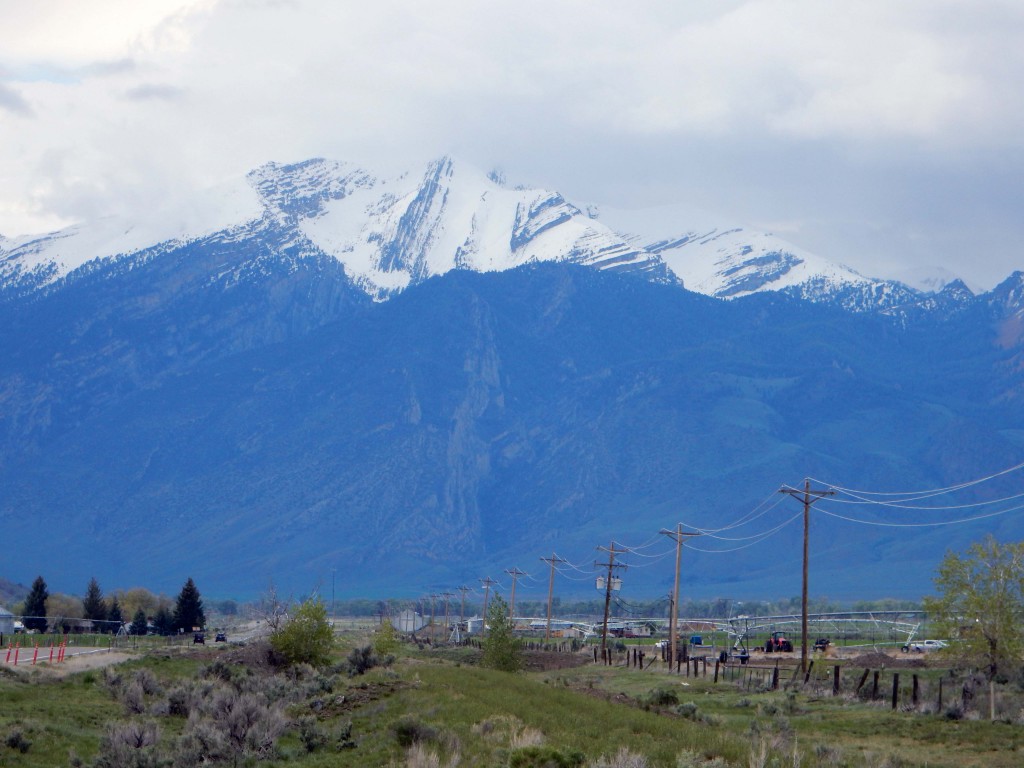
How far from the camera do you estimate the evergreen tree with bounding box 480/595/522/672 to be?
200 ft

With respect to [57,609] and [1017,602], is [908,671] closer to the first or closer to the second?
[1017,602]

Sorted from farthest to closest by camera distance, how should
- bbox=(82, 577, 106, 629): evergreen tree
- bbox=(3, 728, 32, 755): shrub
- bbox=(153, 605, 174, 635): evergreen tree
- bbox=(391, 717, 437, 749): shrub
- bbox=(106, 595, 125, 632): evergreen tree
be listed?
bbox=(82, 577, 106, 629): evergreen tree → bbox=(153, 605, 174, 635): evergreen tree → bbox=(106, 595, 125, 632): evergreen tree → bbox=(3, 728, 32, 755): shrub → bbox=(391, 717, 437, 749): shrub

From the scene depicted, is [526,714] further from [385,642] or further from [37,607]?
[37,607]

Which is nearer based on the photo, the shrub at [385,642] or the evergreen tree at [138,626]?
the shrub at [385,642]

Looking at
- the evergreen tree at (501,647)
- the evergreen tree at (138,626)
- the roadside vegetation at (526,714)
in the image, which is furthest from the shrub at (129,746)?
the evergreen tree at (138,626)

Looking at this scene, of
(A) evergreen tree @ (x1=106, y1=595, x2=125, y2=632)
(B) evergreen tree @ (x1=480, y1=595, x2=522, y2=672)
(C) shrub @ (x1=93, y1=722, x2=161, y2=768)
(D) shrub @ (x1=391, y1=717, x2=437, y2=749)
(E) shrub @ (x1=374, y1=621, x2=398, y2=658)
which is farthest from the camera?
(A) evergreen tree @ (x1=106, y1=595, x2=125, y2=632)

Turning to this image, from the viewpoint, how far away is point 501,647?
61406mm

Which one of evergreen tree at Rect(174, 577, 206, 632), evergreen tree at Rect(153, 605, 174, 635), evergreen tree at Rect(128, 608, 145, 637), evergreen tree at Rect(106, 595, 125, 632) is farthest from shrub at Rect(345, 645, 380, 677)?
evergreen tree at Rect(153, 605, 174, 635)

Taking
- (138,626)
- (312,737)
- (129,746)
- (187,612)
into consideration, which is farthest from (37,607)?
(129,746)

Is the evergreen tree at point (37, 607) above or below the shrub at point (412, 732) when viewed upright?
above

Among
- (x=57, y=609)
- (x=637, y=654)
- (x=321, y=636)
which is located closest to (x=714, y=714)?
(x=321, y=636)

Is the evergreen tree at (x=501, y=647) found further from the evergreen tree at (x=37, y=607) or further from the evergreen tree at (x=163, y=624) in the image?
the evergreen tree at (x=163, y=624)

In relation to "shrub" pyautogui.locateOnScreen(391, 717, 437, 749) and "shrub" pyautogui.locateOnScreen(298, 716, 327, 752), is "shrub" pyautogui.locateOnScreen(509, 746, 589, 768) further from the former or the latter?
"shrub" pyautogui.locateOnScreen(298, 716, 327, 752)

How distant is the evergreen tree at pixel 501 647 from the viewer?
200 feet
